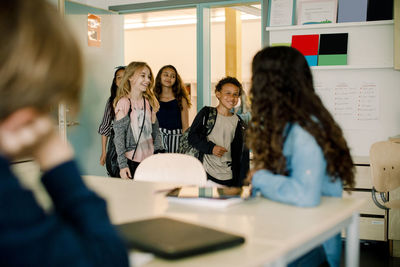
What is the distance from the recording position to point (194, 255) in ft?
3.33

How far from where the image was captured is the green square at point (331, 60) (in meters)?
4.28

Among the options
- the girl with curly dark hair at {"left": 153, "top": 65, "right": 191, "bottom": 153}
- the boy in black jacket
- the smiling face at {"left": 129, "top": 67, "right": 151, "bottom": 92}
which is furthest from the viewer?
the girl with curly dark hair at {"left": 153, "top": 65, "right": 191, "bottom": 153}

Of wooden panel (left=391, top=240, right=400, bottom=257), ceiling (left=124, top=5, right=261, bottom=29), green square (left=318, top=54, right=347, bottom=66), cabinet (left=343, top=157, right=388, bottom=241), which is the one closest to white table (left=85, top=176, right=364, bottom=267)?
wooden panel (left=391, top=240, right=400, bottom=257)

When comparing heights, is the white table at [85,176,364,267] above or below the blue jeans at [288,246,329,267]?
above

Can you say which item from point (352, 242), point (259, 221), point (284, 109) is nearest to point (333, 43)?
point (284, 109)

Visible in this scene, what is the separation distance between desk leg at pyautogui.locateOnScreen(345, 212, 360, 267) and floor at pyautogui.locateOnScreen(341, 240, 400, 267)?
175 cm

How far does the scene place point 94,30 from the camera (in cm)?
505

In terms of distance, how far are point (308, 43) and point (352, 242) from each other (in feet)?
10.0

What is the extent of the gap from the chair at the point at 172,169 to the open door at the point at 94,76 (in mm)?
2342

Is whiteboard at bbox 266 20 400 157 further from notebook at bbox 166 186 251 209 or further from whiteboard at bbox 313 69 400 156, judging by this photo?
notebook at bbox 166 186 251 209

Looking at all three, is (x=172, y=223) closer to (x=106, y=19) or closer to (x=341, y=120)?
(x=341, y=120)

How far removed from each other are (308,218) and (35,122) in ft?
3.02

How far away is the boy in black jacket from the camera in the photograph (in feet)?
12.1

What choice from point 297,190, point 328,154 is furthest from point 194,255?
point 328,154
